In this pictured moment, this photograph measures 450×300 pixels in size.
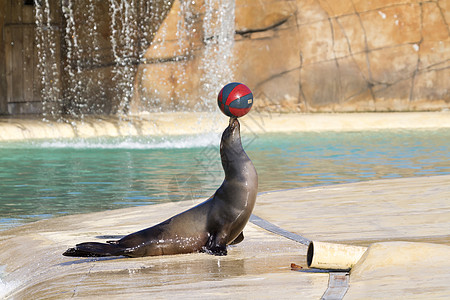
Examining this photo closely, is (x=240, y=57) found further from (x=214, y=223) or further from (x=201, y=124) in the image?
(x=214, y=223)

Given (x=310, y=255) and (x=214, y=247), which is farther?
(x=214, y=247)

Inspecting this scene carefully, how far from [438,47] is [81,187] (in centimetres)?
942

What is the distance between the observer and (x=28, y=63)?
1510cm

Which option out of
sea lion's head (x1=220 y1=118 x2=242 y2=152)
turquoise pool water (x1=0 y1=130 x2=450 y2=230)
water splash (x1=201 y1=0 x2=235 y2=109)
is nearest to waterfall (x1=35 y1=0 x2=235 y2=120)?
water splash (x1=201 y1=0 x2=235 y2=109)

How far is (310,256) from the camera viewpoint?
11.6 ft

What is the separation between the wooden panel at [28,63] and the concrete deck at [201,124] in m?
1.36

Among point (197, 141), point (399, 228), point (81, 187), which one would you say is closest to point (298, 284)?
point (399, 228)

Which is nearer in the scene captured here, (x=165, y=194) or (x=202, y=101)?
(x=165, y=194)

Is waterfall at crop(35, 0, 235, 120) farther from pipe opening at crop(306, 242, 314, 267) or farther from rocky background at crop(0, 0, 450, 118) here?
pipe opening at crop(306, 242, 314, 267)

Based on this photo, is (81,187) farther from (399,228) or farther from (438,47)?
(438,47)

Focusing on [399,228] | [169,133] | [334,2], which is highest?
[334,2]

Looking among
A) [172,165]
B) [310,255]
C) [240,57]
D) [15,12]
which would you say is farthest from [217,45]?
[310,255]

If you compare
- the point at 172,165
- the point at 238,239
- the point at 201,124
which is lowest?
the point at 201,124

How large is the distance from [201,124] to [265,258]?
9629mm
